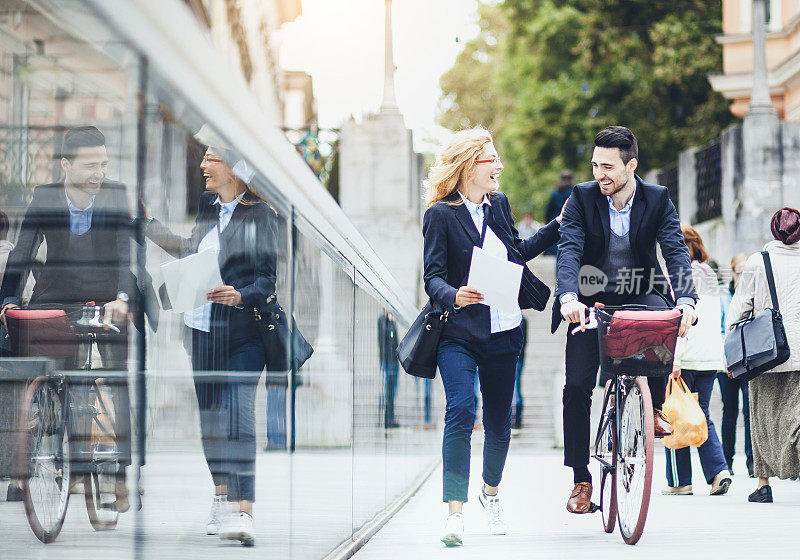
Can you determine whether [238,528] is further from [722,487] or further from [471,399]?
[722,487]

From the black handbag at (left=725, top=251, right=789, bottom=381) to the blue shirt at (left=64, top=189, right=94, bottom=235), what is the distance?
588cm

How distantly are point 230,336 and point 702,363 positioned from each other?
21.5 ft

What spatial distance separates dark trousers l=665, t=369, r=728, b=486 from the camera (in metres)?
8.69

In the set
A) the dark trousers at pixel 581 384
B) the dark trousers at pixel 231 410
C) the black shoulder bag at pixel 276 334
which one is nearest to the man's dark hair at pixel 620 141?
the dark trousers at pixel 581 384

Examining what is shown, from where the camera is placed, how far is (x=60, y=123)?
2.28 m

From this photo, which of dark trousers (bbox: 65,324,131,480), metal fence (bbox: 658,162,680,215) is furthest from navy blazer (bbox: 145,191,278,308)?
metal fence (bbox: 658,162,680,215)

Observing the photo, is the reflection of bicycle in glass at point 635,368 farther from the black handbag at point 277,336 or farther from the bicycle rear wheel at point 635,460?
the black handbag at point 277,336

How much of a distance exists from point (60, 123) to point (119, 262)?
288 mm

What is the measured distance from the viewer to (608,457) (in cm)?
608

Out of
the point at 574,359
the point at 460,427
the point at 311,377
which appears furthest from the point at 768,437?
the point at 311,377

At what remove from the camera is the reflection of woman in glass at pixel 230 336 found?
2.88 m

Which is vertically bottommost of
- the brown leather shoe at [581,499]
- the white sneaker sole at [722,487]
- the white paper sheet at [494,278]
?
the white sneaker sole at [722,487]

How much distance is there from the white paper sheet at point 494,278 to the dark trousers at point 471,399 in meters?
0.24

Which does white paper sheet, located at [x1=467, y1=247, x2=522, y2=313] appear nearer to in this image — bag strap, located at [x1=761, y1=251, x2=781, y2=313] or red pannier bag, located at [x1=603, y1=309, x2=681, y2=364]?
red pannier bag, located at [x1=603, y1=309, x2=681, y2=364]
